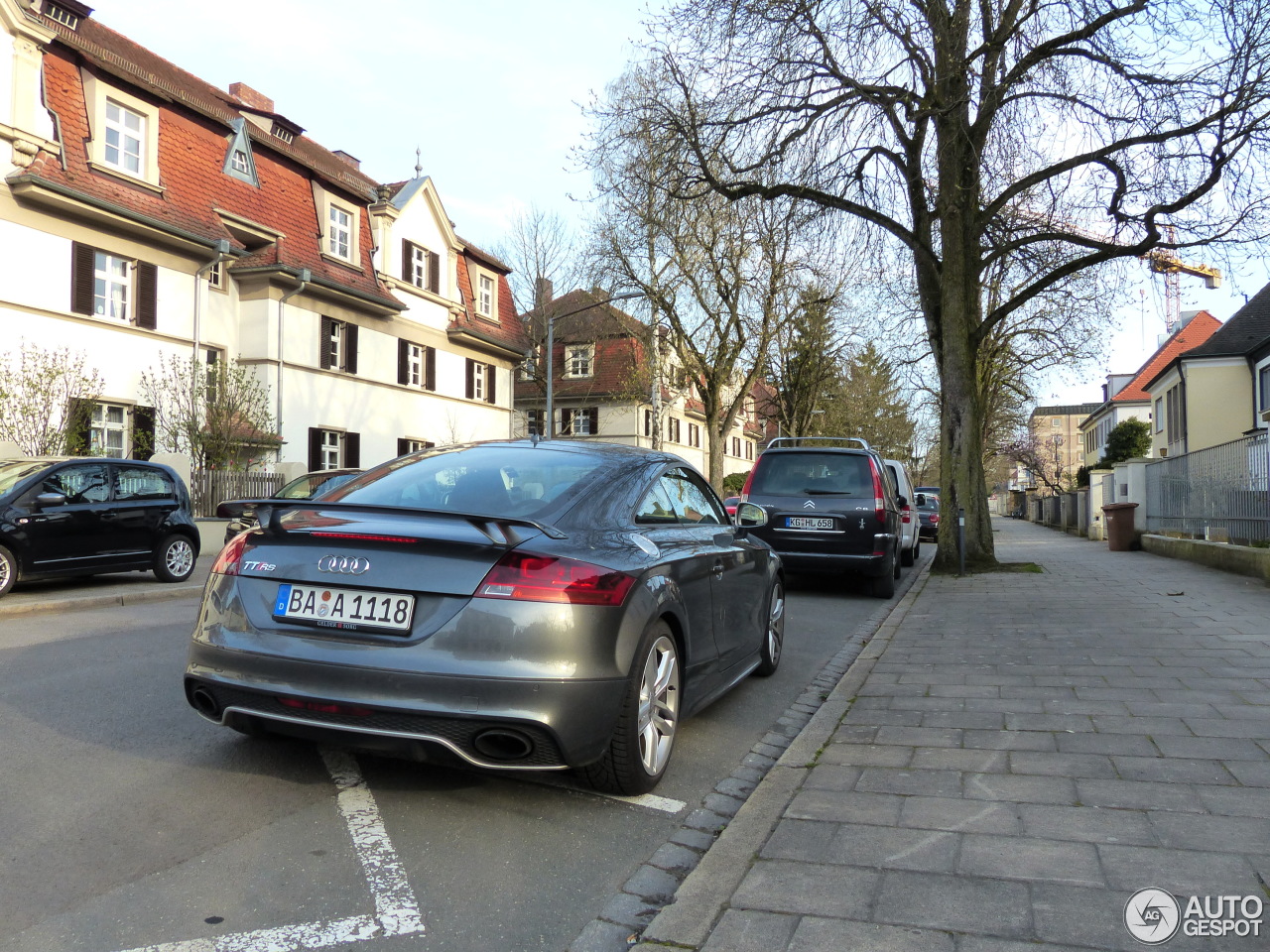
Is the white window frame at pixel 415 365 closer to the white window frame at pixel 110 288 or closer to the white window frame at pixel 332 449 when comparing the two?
the white window frame at pixel 332 449

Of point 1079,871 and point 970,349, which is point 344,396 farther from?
point 1079,871

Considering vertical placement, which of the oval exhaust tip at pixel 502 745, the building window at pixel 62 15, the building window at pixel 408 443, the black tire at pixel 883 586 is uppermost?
the building window at pixel 62 15

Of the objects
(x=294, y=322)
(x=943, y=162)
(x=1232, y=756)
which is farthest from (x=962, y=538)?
(x=294, y=322)

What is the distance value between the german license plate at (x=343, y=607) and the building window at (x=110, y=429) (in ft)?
61.5

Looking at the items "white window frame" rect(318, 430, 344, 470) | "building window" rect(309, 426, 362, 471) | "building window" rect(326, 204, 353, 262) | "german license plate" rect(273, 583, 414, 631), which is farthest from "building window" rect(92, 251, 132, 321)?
"german license plate" rect(273, 583, 414, 631)

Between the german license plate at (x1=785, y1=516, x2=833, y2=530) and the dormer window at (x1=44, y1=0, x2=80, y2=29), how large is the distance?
64.2 ft

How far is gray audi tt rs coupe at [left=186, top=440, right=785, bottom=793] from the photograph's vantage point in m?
3.51

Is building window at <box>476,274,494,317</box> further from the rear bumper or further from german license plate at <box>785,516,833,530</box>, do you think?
the rear bumper

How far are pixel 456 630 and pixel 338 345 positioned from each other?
25.8m

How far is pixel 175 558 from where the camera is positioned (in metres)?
12.6

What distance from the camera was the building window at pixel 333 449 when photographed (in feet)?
86.6

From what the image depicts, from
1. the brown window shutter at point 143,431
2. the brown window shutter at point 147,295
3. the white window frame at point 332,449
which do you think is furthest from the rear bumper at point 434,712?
the white window frame at point 332,449

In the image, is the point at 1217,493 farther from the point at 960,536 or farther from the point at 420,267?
the point at 420,267

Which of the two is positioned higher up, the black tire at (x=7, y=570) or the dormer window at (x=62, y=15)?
the dormer window at (x=62, y=15)
